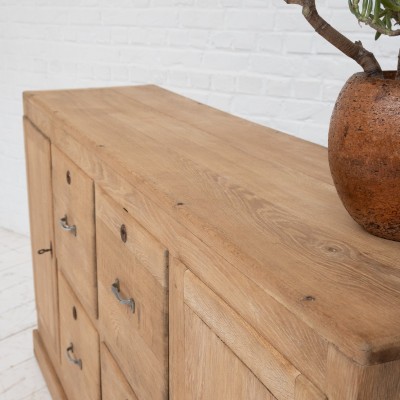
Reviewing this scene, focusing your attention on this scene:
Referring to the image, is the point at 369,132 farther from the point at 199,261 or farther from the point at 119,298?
the point at 119,298

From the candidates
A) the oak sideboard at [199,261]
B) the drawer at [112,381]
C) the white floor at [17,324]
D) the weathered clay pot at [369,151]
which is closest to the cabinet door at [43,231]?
the oak sideboard at [199,261]

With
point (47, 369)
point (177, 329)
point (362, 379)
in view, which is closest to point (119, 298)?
point (177, 329)

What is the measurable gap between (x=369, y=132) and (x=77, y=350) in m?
1.18

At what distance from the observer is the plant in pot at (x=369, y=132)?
2.44ft

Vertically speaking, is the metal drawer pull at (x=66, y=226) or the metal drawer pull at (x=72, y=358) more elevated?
the metal drawer pull at (x=66, y=226)

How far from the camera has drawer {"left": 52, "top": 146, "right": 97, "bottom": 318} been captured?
56.1 inches

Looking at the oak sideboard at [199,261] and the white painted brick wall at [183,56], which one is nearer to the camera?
the oak sideboard at [199,261]

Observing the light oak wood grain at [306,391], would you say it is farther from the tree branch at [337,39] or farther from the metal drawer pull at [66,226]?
the metal drawer pull at [66,226]

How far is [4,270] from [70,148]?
1709 mm

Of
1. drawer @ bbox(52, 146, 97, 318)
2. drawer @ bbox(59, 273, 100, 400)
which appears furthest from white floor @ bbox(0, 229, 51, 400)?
drawer @ bbox(52, 146, 97, 318)

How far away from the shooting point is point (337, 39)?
782mm

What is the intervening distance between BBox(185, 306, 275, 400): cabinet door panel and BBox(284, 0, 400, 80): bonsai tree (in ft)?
1.43

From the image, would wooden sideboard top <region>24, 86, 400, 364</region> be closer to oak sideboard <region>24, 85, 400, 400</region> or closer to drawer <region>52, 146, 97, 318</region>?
oak sideboard <region>24, 85, 400, 400</region>

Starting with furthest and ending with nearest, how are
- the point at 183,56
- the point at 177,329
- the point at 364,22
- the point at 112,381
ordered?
the point at 183,56
the point at 112,381
the point at 177,329
the point at 364,22
